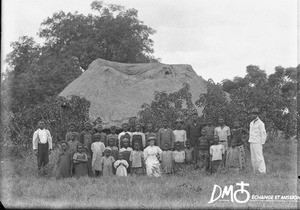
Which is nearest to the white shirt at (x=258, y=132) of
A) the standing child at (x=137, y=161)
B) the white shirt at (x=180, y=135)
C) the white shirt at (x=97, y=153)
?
the white shirt at (x=180, y=135)

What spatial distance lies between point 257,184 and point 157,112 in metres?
4.90

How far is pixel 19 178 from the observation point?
32.6ft

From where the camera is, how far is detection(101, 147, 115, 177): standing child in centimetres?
1048

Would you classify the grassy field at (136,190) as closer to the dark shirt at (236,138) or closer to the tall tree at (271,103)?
the dark shirt at (236,138)

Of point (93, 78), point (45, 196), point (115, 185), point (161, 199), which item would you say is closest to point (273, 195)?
point (161, 199)

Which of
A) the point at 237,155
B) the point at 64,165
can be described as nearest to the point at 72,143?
the point at 64,165

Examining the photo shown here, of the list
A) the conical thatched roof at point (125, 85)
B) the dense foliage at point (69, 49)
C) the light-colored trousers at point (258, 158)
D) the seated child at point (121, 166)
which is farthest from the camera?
the dense foliage at point (69, 49)

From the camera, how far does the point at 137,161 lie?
35.0ft

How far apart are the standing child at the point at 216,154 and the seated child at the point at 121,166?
5.54 ft

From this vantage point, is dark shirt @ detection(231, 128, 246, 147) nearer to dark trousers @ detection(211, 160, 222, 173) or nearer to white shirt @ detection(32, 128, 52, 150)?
dark trousers @ detection(211, 160, 222, 173)

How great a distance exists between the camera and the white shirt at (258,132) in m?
10.2

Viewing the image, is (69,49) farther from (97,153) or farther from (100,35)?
(97,153)

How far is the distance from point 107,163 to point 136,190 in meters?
2.67

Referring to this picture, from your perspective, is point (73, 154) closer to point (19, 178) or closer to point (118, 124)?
point (19, 178)
